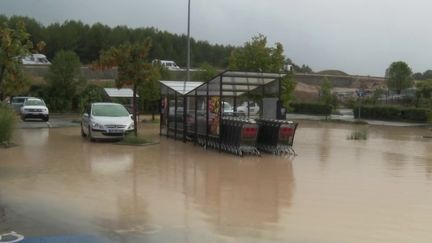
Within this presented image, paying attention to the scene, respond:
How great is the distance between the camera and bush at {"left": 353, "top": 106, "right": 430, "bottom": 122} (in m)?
42.6

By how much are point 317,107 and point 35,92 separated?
2467 cm

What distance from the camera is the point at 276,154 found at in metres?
19.0

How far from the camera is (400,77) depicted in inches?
2462

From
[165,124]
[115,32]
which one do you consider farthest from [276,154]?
[115,32]

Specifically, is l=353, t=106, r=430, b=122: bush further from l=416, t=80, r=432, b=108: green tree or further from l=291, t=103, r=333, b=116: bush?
l=416, t=80, r=432, b=108: green tree

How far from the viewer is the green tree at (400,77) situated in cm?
6250

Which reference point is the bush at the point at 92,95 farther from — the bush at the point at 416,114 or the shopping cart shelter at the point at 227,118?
the bush at the point at 416,114

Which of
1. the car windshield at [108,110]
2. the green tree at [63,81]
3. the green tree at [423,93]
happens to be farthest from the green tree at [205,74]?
the car windshield at [108,110]

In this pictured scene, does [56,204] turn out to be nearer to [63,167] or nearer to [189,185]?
[189,185]

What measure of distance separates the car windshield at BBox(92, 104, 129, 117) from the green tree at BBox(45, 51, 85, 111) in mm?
26459

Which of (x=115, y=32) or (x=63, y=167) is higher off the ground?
(x=115, y=32)

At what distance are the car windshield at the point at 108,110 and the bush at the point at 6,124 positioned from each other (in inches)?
146

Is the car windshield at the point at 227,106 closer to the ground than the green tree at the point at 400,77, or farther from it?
closer to the ground

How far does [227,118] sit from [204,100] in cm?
349
